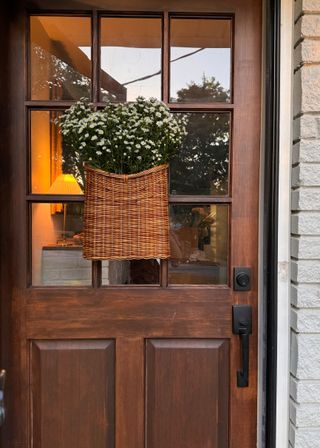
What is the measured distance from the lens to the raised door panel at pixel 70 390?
1559mm

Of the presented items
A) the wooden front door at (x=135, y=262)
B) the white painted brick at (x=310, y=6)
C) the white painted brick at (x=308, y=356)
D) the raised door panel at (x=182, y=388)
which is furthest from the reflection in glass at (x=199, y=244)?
the white painted brick at (x=310, y=6)

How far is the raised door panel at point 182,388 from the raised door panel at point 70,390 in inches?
7.4

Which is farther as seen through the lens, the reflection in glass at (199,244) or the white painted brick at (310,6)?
the reflection in glass at (199,244)

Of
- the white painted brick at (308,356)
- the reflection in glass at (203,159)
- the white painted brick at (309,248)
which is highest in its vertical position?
the reflection in glass at (203,159)

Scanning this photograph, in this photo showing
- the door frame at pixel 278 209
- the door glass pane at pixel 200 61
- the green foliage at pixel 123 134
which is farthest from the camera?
the door glass pane at pixel 200 61

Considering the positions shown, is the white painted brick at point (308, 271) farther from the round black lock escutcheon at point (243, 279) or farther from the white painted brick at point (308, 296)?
the round black lock escutcheon at point (243, 279)

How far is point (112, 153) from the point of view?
1388 mm

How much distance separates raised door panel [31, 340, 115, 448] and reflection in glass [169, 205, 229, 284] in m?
0.43

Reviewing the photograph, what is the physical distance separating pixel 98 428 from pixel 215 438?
1.59 feet

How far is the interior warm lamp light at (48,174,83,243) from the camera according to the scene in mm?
1563

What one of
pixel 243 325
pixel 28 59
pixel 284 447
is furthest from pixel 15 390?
pixel 28 59

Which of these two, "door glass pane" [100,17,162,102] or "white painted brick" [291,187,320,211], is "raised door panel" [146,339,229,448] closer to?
"white painted brick" [291,187,320,211]

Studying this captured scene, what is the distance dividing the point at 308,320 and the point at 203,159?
74 cm

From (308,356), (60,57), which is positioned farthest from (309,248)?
(60,57)
